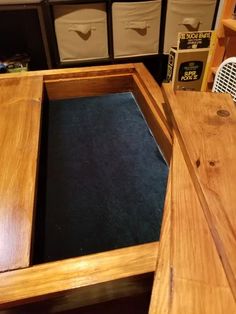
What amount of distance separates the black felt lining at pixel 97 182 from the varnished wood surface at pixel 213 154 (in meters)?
0.21

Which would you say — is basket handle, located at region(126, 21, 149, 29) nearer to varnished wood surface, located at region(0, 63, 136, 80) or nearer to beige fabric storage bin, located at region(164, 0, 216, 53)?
beige fabric storage bin, located at region(164, 0, 216, 53)

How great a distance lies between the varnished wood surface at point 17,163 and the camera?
47cm

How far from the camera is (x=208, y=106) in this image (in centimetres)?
60

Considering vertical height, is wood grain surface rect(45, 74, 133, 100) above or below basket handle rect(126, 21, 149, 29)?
below

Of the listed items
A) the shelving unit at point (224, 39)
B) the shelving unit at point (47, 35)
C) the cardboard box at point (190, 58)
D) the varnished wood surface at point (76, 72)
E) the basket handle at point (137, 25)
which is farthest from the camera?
the basket handle at point (137, 25)

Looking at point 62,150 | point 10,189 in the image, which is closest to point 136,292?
point 10,189

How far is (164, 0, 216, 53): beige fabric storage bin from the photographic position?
156 cm

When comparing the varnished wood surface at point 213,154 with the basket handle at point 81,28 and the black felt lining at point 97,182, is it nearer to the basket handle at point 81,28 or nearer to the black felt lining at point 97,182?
the black felt lining at point 97,182

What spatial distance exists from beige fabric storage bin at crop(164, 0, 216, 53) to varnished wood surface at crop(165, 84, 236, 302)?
3.78 ft

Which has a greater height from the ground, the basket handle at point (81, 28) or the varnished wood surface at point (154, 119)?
the basket handle at point (81, 28)

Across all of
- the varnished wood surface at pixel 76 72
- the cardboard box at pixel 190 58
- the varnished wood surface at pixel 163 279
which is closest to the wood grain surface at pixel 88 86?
the varnished wood surface at pixel 76 72

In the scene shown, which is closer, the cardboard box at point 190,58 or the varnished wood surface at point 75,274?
the varnished wood surface at point 75,274

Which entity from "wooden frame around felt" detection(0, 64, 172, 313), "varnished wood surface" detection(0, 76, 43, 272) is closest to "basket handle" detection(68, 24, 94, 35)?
"varnished wood surface" detection(0, 76, 43, 272)

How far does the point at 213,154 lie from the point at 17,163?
1.53 ft
